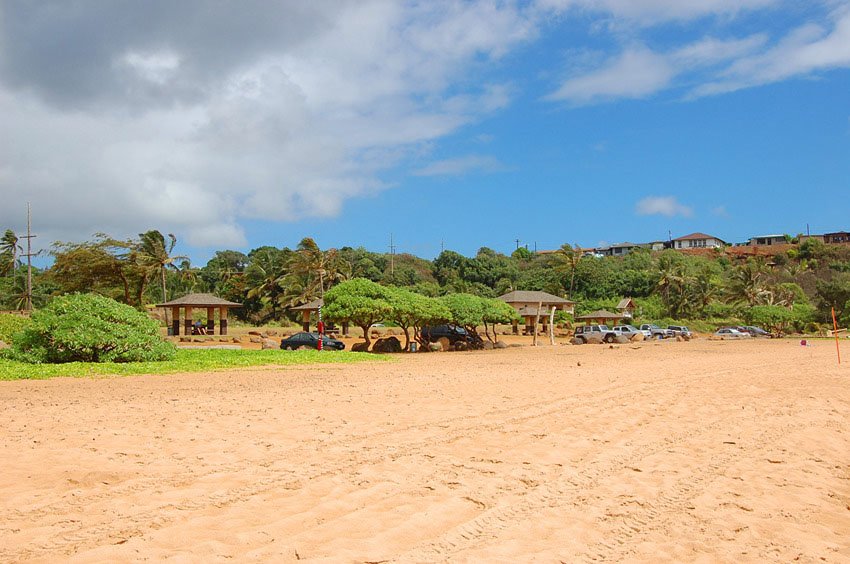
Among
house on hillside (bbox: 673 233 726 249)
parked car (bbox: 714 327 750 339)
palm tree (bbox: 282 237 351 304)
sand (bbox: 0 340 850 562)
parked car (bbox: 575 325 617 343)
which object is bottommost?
sand (bbox: 0 340 850 562)

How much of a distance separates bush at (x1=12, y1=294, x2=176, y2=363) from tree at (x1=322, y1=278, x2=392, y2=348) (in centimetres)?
871

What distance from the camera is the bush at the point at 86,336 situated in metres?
21.7

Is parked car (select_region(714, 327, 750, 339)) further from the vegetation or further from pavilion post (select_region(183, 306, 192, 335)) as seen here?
pavilion post (select_region(183, 306, 192, 335))

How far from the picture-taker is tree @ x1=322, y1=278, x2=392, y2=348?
30641 mm

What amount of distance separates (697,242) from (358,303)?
101 m

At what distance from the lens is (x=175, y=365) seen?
69.5ft

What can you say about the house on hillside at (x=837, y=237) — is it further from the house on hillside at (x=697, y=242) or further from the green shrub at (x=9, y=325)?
the green shrub at (x=9, y=325)

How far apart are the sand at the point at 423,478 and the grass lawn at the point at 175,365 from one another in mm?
5854

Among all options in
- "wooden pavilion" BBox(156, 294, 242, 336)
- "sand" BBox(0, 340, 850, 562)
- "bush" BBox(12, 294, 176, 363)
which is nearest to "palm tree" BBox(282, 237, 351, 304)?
"wooden pavilion" BBox(156, 294, 242, 336)

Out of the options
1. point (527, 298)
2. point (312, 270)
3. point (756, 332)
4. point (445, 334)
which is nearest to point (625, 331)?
point (527, 298)

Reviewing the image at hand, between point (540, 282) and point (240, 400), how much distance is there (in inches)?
2743

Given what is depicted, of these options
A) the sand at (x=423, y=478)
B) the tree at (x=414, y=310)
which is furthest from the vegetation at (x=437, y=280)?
the sand at (x=423, y=478)

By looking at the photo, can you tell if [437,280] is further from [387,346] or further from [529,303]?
[387,346]

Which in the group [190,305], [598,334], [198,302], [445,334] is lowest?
[598,334]
